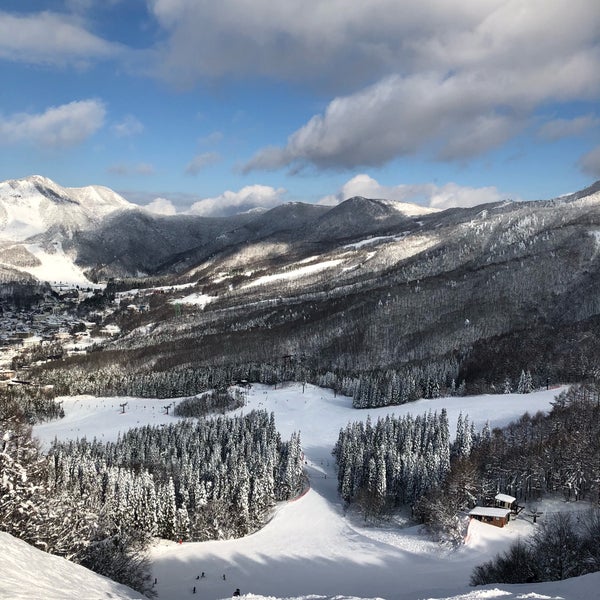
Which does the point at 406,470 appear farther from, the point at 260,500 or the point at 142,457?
the point at 142,457

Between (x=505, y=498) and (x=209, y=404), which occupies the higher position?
(x=209, y=404)

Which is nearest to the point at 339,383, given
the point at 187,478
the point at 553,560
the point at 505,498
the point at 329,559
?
the point at 187,478

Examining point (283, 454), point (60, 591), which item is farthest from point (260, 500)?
point (60, 591)

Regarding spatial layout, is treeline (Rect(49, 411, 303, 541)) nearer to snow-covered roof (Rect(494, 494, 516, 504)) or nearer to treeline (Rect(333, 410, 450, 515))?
treeline (Rect(333, 410, 450, 515))

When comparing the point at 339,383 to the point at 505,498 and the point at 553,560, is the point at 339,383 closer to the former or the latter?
the point at 505,498

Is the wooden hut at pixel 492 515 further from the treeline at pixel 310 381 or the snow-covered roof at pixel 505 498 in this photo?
the treeline at pixel 310 381

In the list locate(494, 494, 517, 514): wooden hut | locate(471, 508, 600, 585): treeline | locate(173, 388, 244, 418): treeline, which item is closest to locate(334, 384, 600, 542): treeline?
locate(494, 494, 517, 514): wooden hut

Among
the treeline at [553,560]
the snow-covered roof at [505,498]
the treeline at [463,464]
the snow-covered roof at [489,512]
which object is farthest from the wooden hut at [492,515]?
the treeline at [553,560]
